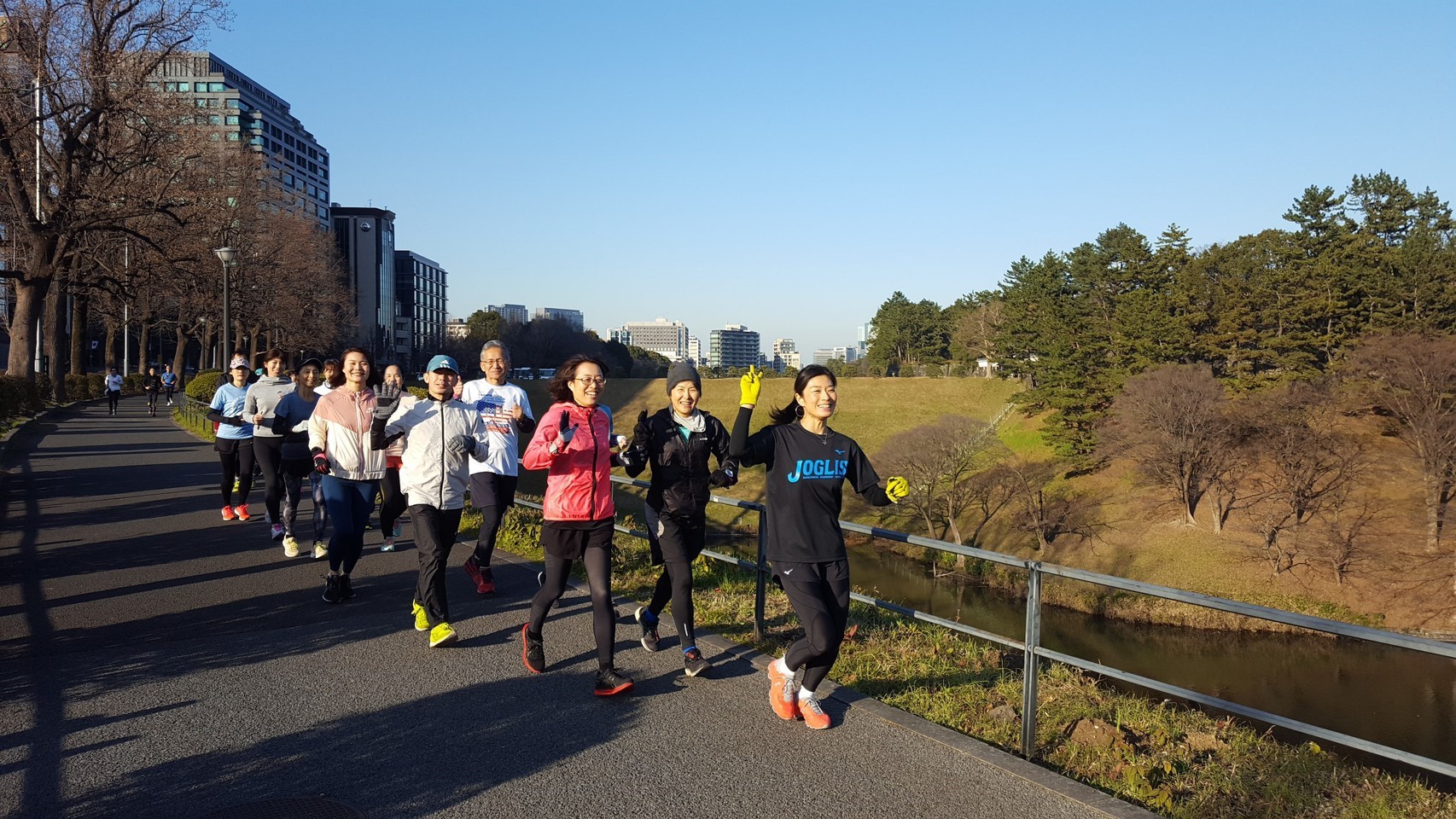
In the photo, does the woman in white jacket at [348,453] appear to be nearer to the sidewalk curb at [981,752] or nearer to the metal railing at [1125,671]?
the metal railing at [1125,671]

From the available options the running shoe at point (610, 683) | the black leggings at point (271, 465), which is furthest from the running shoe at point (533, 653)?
the black leggings at point (271, 465)

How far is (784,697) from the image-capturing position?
4.89 meters

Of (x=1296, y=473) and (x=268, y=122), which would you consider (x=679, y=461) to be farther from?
(x=268, y=122)

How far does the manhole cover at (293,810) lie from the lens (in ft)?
12.2

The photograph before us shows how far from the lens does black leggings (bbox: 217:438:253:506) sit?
10.9 metres

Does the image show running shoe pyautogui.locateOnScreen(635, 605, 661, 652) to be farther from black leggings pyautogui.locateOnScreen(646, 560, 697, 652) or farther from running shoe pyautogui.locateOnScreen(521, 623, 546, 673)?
running shoe pyautogui.locateOnScreen(521, 623, 546, 673)

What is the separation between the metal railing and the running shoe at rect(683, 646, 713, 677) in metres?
0.89

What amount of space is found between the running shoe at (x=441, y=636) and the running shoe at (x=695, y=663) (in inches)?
61.2

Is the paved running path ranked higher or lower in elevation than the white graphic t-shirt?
lower

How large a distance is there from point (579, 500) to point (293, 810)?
7.04 ft

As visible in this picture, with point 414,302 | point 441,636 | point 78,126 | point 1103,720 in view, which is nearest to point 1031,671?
point 1103,720

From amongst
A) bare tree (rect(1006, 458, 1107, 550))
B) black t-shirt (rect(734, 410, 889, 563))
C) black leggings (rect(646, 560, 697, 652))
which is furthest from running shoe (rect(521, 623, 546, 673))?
bare tree (rect(1006, 458, 1107, 550))

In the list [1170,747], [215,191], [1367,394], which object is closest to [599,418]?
[1170,747]

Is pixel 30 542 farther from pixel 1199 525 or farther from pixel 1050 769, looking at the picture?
pixel 1199 525
